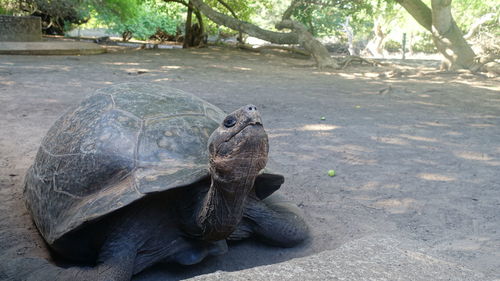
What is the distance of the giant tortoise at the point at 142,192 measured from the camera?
1875 millimetres

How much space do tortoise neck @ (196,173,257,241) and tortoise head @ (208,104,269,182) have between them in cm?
4

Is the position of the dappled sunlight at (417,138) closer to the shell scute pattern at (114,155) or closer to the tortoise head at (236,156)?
the shell scute pattern at (114,155)

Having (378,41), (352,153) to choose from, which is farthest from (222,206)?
(378,41)

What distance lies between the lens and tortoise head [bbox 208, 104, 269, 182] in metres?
1.54

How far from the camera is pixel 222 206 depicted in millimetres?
1777

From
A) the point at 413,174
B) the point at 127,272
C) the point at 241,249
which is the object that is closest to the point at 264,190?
the point at 241,249

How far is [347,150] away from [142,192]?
2445mm

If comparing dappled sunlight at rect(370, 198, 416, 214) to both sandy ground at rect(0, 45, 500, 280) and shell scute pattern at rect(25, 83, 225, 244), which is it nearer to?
sandy ground at rect(0, 45, 500, 280)

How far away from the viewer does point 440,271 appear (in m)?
1.72

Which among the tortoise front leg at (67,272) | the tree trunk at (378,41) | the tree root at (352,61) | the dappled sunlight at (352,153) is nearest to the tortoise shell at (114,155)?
the tortoise front leg at (67,272)

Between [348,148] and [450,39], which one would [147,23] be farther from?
[348,148]

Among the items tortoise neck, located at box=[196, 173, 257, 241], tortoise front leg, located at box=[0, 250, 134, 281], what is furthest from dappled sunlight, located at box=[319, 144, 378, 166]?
tortoise front leg, located at box=[0, 250, 134, 281]

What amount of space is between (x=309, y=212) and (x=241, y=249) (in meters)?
0.60

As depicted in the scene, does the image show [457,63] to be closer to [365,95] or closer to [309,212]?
[365,95]
